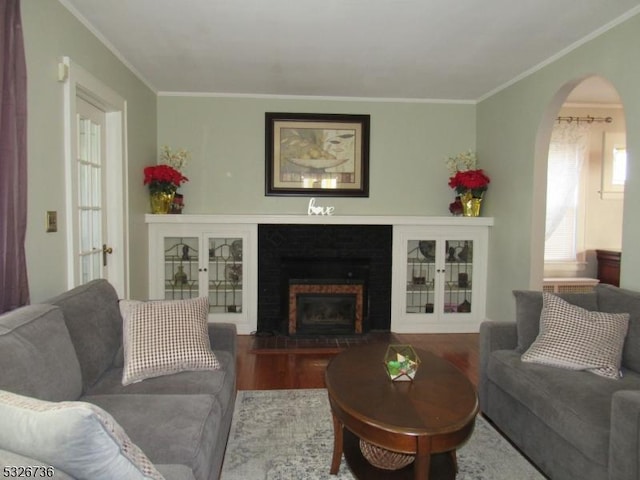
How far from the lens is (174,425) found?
169 centimetres

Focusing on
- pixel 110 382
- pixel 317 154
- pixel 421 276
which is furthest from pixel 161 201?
pixel 421 276

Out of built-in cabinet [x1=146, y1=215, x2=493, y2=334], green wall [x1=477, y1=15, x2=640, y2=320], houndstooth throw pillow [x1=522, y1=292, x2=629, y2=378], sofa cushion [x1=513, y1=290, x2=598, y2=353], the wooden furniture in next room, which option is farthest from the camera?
the wooden furniture in next room

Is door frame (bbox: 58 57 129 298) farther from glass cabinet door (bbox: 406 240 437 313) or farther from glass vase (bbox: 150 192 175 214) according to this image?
glass cabinet door (bbox: 406 240 437 313)

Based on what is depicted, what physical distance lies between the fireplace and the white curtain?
7.27 ft

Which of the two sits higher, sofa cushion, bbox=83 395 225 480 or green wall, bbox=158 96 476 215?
green wall, bbox=158 96 476 215

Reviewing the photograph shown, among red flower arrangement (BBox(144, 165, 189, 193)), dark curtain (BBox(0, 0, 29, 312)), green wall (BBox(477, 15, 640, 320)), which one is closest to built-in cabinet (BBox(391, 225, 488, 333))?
green wall (BBox(477, 15, 640, 320))

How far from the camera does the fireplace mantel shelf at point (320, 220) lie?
440 cm

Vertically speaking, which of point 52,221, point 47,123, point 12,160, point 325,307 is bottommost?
point 325,307

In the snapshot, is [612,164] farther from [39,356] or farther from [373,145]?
[39,356]

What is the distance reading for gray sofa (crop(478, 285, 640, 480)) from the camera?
1.69 m

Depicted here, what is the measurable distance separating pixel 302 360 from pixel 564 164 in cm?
391

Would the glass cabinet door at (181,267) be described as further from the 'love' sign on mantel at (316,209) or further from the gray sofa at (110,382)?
the gray sofa at (110,382)

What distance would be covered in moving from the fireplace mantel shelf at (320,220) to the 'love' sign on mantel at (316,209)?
0.26 m

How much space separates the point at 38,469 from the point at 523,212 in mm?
3998
